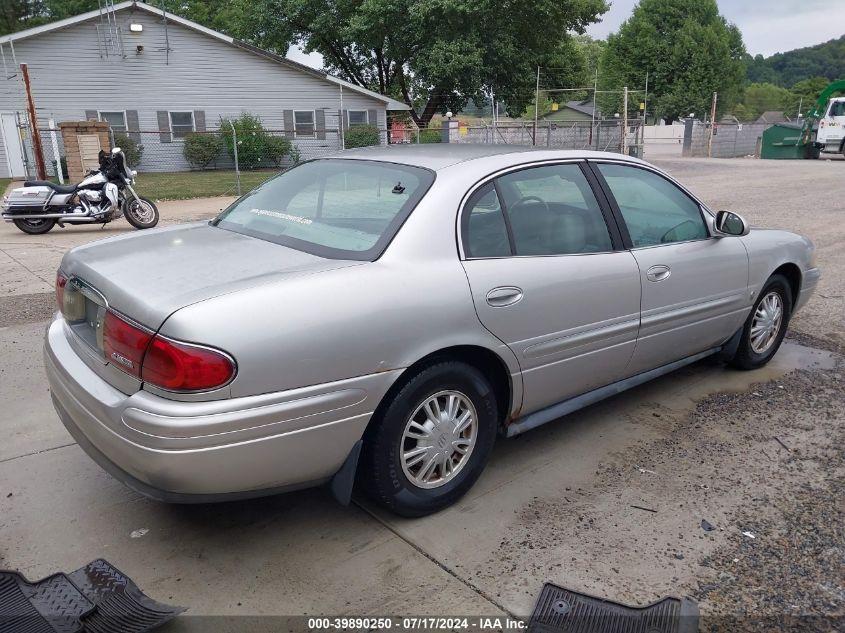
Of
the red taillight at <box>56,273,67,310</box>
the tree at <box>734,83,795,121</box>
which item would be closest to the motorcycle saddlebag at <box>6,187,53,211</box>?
the red taillight at <box>56,273,67,310</box>

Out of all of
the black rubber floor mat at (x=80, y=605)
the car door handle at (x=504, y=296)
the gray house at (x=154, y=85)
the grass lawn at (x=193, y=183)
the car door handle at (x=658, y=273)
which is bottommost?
the black rubber floor mat at (x=80, y=605)

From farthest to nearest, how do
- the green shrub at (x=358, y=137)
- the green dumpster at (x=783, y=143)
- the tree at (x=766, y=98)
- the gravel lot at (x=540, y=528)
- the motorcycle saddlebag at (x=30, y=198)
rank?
1. the tree at (x=766, y=98)
2. the green dumpster at (x=783, y=143)
3. the green shrub at (x=358, y=137)
4. the motorcycle saddlebag at (x=30, y=198)
5. the gravel lot at (x=540, y=528)

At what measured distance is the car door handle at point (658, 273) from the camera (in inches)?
149

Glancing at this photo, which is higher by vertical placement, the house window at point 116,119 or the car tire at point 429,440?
the house window at point 116,119

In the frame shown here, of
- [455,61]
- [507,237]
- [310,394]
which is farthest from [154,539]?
[455,61]

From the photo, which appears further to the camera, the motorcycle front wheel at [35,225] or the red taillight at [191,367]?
the motorcycle front wheel at [35,225]

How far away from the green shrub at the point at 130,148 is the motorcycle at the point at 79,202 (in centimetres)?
1350

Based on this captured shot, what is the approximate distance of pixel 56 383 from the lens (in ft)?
10.1

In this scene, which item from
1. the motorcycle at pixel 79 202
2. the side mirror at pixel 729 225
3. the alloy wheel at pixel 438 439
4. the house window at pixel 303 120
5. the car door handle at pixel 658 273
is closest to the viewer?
the alloy wheel at pixel 438 439

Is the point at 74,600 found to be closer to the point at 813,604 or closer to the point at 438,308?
the point at 438,308

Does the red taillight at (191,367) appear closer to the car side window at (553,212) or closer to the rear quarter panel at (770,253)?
the car side window at (553,212)

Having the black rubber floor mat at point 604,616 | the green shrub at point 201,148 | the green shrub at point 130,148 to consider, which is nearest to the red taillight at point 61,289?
the black rubber floor mat at point 604,616

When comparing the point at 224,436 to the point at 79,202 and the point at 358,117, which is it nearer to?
the point at 79,202

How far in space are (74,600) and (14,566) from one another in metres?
0.48
